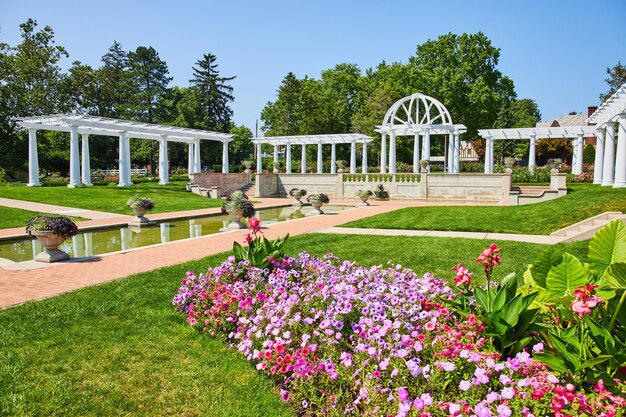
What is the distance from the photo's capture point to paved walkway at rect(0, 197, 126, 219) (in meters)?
19.5

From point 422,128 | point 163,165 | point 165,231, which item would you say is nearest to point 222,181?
point 163,165

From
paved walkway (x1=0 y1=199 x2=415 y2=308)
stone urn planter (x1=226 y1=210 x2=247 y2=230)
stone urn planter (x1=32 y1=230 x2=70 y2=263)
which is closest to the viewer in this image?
paved walkway (x1=0 y1=199 x2=415 y2=308)

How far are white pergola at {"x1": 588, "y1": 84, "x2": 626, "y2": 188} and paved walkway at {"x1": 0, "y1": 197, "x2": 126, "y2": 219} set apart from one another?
23.2 meters

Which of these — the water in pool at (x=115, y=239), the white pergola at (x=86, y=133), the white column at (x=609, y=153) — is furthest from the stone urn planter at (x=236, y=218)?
the white column at (x=609, y=153)

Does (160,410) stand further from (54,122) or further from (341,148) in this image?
(341,148)

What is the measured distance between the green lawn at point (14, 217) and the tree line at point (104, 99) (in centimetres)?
2644

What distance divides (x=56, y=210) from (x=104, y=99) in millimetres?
43624

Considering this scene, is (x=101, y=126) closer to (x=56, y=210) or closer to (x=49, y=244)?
(x=56, y=210)

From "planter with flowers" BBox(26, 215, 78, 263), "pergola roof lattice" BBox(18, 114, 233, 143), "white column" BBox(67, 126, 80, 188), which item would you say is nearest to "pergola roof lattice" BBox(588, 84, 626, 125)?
A: "planter with flowers" BBox(26, 215, 78, 263)

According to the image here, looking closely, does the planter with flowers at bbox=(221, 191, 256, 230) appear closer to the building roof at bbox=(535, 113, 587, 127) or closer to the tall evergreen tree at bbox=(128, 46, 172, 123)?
the tall evergreen tree at bbox=(128, 46, 172, 123)

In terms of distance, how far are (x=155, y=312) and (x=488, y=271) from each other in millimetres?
4255

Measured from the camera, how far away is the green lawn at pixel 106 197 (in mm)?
23217

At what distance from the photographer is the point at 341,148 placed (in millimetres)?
57469

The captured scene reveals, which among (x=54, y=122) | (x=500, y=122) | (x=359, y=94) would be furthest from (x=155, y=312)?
(x=500, y=122)
